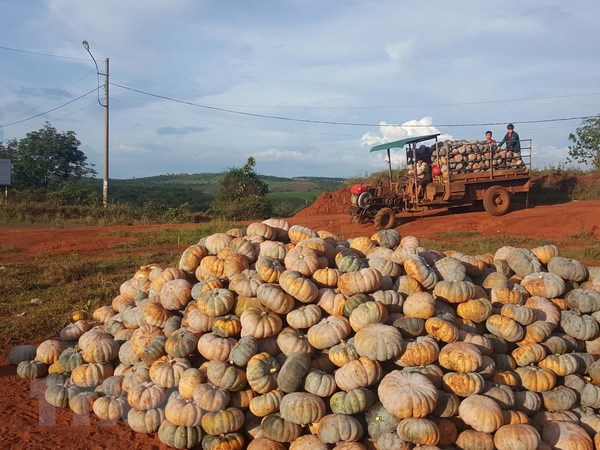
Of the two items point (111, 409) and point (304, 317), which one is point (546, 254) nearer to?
point (304, 317)

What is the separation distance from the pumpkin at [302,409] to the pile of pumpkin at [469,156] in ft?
44.2

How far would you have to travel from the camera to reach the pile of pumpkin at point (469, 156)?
16859mm

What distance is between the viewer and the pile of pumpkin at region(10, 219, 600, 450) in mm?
4102

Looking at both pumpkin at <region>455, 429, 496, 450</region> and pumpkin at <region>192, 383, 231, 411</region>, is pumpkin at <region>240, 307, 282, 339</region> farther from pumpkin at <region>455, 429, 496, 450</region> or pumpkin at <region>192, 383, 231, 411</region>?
pumpkin at <region>455, 429, 496, 450</region>

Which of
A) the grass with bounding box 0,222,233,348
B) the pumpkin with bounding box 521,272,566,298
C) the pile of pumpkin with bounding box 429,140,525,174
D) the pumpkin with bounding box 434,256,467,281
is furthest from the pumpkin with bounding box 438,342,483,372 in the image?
the pile of pumpkin with bounding box 429,140,525,174

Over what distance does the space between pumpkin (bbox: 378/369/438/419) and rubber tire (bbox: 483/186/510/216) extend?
1409cm

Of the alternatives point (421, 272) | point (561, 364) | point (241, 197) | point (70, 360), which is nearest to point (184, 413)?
point (70, 360)

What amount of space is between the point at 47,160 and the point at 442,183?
29639 millimetres

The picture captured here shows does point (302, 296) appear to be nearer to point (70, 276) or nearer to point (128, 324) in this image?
point (128, 324)

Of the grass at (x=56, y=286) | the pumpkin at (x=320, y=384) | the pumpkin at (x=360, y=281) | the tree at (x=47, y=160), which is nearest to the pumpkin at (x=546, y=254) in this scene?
the pumpkin at (x=360, y=281)

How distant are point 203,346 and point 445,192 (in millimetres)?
13183

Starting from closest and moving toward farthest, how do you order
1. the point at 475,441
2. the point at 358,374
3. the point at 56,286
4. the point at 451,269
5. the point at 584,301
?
the point at 475,441 < the point at 358,374 < the point at 584,301 < the point at 451,269 < the point at 56,286

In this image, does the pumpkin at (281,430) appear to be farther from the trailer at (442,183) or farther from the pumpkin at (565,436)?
the trailer at (442,183)

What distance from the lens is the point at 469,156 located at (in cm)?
1709
